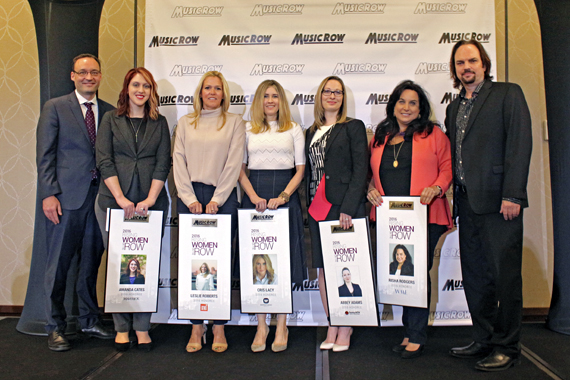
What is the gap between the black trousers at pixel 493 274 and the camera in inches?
94.2

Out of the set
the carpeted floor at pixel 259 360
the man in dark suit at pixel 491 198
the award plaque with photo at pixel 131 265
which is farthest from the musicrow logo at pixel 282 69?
the carpeted floor at pixel 259 360

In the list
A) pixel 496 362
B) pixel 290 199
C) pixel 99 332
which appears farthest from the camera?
pixel 99 332

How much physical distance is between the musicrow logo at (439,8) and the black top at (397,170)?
4.56 feet

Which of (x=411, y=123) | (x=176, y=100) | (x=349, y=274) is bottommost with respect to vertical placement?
(x=349, y=274)

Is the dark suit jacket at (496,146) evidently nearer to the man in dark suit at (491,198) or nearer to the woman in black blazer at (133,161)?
the man in dark suit at (491,198)

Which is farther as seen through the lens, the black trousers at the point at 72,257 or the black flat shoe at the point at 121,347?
the black trousers at the point at 72,257

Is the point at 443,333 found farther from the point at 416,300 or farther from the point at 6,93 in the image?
the point at 6,93

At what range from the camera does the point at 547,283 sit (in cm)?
352

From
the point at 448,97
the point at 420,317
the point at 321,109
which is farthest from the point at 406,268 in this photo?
the point at 448,97

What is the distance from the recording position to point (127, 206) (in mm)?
2650

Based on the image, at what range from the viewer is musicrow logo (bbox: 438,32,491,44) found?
3291 mm

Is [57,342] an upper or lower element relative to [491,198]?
lower

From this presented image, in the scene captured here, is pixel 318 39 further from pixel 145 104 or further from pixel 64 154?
pixel 64 154

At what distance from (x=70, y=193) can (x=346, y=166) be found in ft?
6.24
